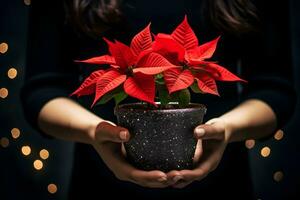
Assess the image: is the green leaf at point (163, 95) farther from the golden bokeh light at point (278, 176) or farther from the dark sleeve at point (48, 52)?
the golden bokeh light at point (278, 176)

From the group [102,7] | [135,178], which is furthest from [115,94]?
[102,7]

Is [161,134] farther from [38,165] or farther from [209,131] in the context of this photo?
[38,165]

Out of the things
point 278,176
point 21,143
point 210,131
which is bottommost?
point 278,176

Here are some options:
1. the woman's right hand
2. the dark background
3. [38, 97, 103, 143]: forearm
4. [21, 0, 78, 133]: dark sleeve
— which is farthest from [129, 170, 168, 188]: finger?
the dark background

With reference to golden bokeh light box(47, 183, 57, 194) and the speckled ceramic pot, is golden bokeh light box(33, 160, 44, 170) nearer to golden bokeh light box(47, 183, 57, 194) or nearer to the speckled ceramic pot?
golden bokeh light box(47, 183, 57, 194)

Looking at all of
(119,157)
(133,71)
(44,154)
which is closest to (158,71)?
(133,71)

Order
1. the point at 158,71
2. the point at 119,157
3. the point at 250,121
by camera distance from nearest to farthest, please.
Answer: the point at 158,71 → the point at 119,157 → the point at 250,121
